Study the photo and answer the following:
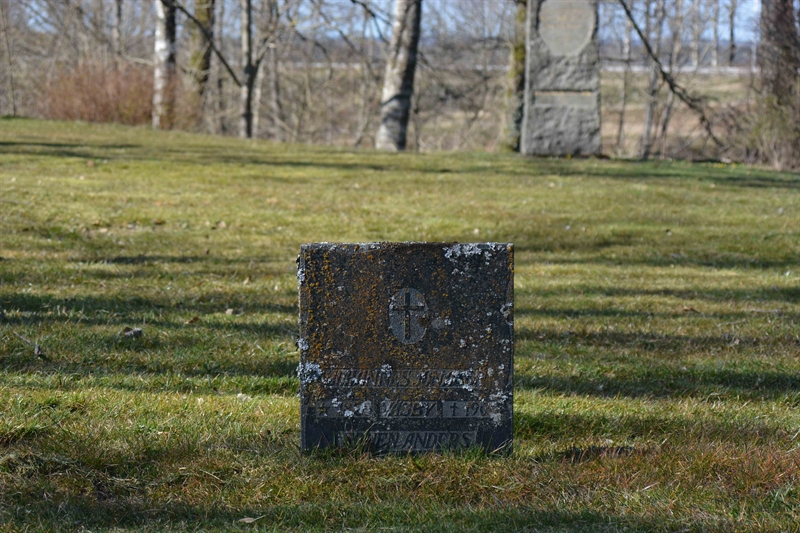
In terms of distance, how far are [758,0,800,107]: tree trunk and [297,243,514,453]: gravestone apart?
17.8 meters

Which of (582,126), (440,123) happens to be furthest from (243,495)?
(440,123)

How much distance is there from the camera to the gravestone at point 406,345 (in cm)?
390

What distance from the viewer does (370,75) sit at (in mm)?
28641

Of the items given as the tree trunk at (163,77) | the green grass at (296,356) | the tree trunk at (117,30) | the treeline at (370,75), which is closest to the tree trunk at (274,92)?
the treeline at (370,75)

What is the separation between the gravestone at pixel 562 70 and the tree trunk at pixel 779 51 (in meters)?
5.06

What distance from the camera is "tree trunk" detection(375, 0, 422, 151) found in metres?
20.7

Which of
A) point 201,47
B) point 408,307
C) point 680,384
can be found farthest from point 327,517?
point 201,47

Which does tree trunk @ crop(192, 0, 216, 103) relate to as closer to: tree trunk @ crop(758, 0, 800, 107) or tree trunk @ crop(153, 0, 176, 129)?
tree trunk @ crop(153, 0, 176, 129)

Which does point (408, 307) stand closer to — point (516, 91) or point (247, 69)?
point (516, 91)

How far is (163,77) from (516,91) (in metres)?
8.98

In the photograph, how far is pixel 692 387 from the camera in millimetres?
5492

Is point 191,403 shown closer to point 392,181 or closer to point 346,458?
point 346,458

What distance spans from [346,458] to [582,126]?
47.9ft

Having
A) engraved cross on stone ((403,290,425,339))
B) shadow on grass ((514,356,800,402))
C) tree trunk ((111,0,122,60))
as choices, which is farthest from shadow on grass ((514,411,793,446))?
tree trunk ((111,0,122,60))
